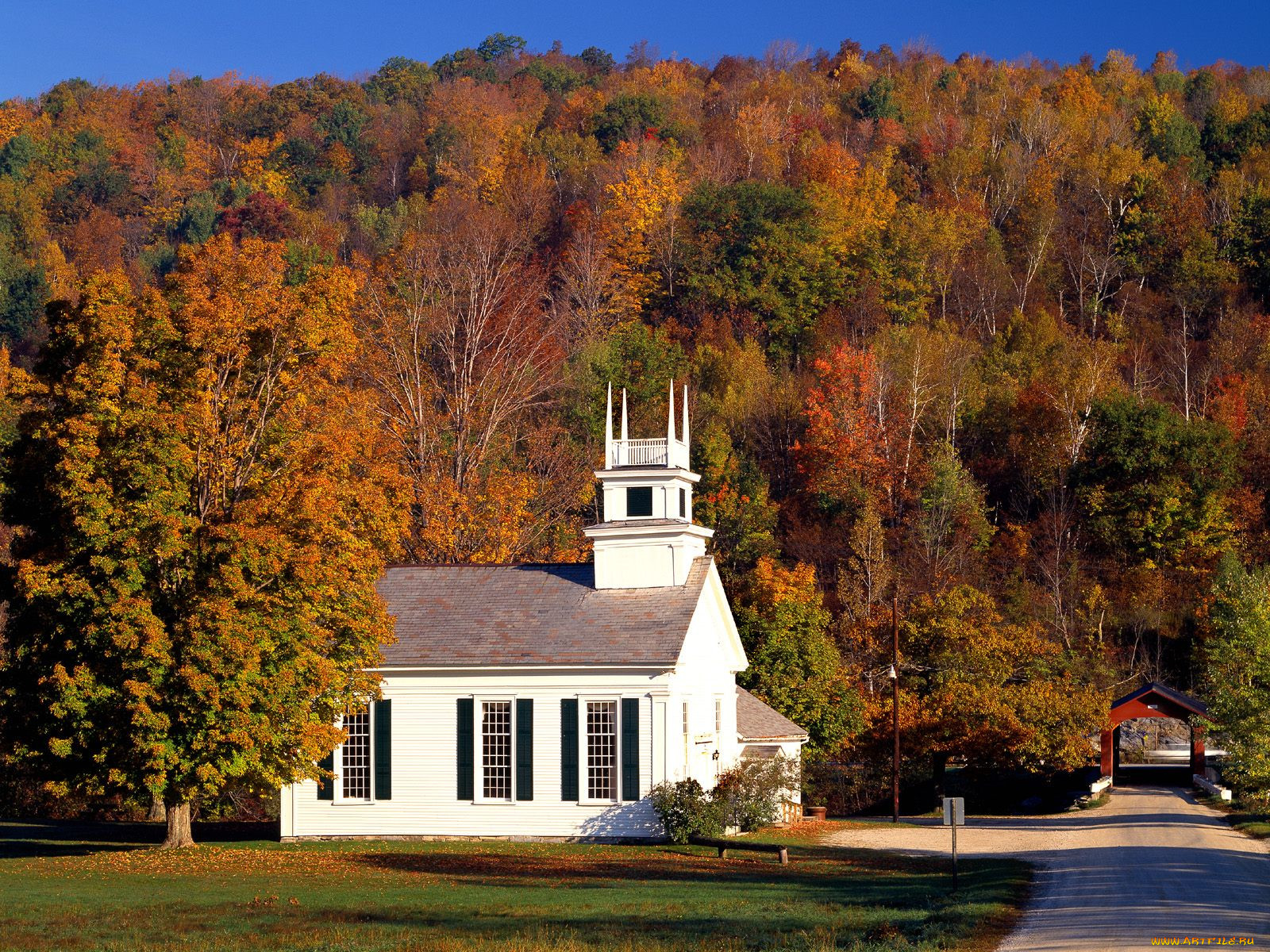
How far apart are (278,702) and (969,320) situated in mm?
76079

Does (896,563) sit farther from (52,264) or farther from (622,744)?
(52,264)

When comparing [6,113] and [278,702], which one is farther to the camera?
[6,113]

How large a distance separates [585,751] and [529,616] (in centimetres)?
408

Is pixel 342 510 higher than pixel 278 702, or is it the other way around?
pixel 342 510

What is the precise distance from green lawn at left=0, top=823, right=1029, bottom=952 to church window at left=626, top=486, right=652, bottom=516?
9.98 meters

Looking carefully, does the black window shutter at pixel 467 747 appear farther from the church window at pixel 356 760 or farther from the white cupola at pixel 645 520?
the white cupola at pixel 645 520

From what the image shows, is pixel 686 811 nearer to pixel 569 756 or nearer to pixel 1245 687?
pixel 569 756

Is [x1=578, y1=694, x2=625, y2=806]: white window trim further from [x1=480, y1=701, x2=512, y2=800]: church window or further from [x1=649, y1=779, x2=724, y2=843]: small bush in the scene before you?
[x1=480, y1=701, x2=512, y2=800]: church window

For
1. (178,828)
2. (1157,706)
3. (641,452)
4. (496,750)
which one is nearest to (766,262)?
(1157,706)

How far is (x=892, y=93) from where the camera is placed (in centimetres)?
14588

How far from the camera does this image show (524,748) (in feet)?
130

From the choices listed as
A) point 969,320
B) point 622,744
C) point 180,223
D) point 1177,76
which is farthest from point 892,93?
point 622,744

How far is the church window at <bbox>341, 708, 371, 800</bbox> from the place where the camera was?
40719 mm

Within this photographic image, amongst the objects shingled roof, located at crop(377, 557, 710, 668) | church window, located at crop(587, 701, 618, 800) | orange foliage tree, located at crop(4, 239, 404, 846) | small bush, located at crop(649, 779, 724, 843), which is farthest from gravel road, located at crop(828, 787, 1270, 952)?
orange foliage tree, located at crop(4, 239, 404, 846)
